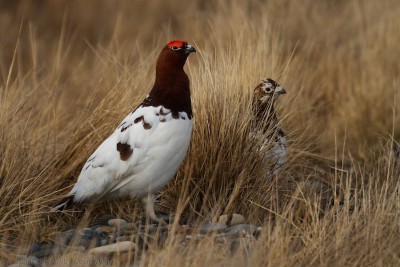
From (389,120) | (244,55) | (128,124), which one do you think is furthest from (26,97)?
(389,120)

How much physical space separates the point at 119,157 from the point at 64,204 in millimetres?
383

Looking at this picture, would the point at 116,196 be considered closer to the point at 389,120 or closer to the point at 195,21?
the point at 389,120

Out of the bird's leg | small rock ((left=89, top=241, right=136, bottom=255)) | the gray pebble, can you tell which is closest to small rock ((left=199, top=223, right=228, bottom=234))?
the bird's leg

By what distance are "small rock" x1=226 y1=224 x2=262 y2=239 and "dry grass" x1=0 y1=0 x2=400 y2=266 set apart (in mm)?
70

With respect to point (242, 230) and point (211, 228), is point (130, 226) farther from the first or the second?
point (242, 230)

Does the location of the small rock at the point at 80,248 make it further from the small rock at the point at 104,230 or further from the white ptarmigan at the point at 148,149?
the white ptarmigan at the point at 148,149

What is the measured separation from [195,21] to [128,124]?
5.28 metres

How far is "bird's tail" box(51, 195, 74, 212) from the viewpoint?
492cm

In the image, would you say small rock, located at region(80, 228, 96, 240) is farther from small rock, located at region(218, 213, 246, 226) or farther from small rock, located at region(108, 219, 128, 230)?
small rock, located at region(218, 213, 246, 226)

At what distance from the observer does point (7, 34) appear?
11.8 metres

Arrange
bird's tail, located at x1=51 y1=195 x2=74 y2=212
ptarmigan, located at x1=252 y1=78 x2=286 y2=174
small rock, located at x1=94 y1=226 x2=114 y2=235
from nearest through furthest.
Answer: small rock, located at x1=94 y1=226 x2=114 y2=235 → bird's tail, located at x1=51 y1=195 x2=74 y2=212 → ptarmigan, located at x1=252 y1=78 x2=286 y2=174

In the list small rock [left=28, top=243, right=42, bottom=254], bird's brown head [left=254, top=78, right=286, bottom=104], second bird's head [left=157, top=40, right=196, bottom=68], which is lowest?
small rock [left=28, top=243, right=42, bottom=254]

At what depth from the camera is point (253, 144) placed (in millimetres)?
5383

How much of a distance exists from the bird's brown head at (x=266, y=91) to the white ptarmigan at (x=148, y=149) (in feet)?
3.28
